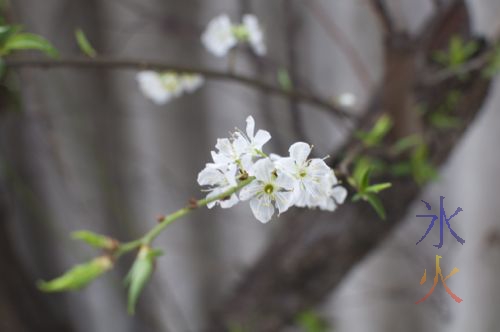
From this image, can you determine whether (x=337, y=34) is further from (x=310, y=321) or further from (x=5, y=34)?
(x=5, y=34)

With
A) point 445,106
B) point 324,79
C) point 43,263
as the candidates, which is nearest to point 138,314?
point 43,263

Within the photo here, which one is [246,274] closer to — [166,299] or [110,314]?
[166,299]

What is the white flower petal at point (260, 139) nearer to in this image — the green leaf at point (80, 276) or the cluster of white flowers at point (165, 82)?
the green leaf at point (80, 276)

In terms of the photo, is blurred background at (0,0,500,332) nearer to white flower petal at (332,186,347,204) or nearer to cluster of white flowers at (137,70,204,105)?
cluster of white flowers at (137,70,204,105)

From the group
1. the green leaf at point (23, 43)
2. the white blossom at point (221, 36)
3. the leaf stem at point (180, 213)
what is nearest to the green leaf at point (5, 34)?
the green leaf at point (23, 43)

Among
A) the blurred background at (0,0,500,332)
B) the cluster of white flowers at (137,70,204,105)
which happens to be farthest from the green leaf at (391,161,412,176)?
the cluster of white flowers at (137,70,204,105)
